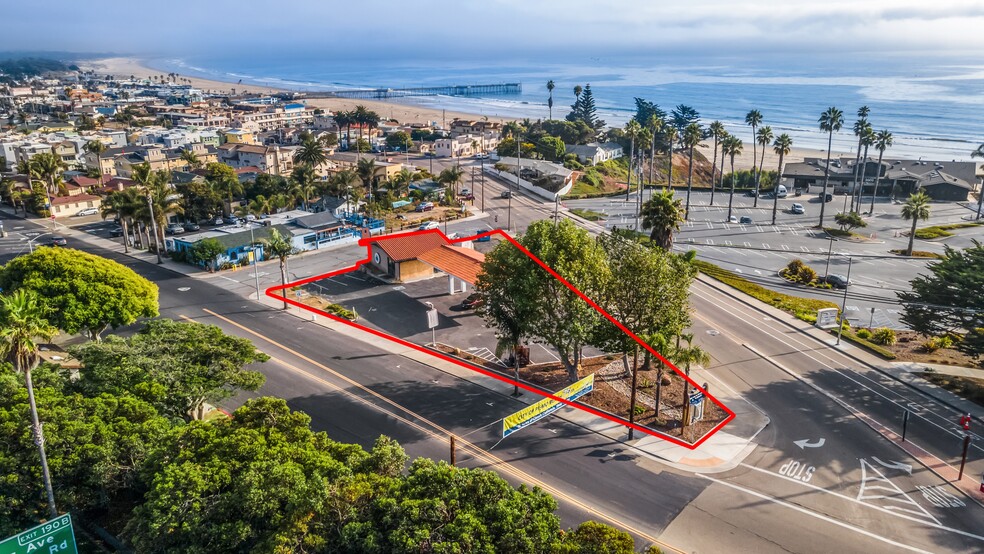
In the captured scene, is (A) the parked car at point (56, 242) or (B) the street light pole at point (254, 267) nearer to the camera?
(B) the street light pole at point (254, 267)

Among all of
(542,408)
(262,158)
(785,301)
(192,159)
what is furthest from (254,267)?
(262,158)

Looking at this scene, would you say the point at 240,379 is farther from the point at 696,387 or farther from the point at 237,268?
the point at 237,268

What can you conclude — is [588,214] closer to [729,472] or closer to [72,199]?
[729,472]

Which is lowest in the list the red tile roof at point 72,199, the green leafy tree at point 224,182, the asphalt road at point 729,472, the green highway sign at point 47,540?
the asphalt road at point 729,472

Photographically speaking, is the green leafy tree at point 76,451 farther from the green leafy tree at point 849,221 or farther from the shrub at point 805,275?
the green leafy tree at point 849,221

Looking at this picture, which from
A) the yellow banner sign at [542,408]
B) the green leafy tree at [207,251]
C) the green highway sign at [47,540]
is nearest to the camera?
the green highway sign at [47,540]

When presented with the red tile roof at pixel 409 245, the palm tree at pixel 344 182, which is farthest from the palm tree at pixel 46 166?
the red tile roof at pixel 409 245
